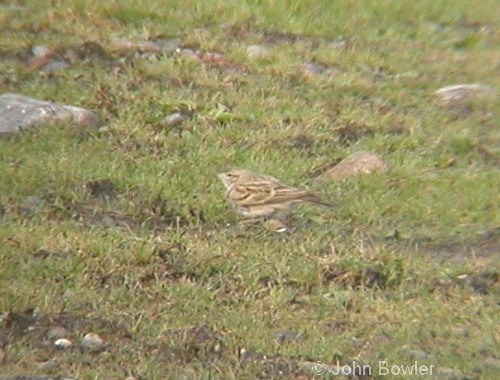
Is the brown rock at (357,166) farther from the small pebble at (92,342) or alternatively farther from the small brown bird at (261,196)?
the small pebble at (92,342)

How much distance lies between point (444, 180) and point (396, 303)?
2.53 meters

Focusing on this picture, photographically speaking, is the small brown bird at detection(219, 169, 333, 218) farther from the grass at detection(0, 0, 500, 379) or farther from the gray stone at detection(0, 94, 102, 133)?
the gray stone at detection(0, 94, 102, 133)

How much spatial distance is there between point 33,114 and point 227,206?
193 cm

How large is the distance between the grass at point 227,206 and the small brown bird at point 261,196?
127 millimetres

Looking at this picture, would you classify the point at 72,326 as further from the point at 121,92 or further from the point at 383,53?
the point at 383,53

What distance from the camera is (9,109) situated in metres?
10.1

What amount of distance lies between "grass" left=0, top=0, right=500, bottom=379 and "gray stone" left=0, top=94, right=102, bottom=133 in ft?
0.39

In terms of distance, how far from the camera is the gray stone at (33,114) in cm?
1003

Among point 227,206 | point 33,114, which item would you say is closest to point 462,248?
point 227,206

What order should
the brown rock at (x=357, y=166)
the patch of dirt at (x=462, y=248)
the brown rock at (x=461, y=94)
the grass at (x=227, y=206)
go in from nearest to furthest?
the grass at (x=227, y=206) < the patch of dirt at (x=462, y=248) < the brown rock at (x=357, y=166) < the brown rock at (x=461, y=94)

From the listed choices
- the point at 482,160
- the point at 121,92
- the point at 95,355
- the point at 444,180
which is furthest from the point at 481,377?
the point at 121,92

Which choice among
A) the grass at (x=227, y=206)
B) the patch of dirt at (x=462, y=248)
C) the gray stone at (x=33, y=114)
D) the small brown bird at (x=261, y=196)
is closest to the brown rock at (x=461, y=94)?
the grass at (x=227, y=206)

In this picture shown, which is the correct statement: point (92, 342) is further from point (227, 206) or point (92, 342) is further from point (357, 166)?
point (357, 166)

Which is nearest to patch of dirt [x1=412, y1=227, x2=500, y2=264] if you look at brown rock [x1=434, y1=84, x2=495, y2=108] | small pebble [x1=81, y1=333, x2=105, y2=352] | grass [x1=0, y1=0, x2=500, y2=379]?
grass [x1=0, y1=0, x2=500, y2=379]
